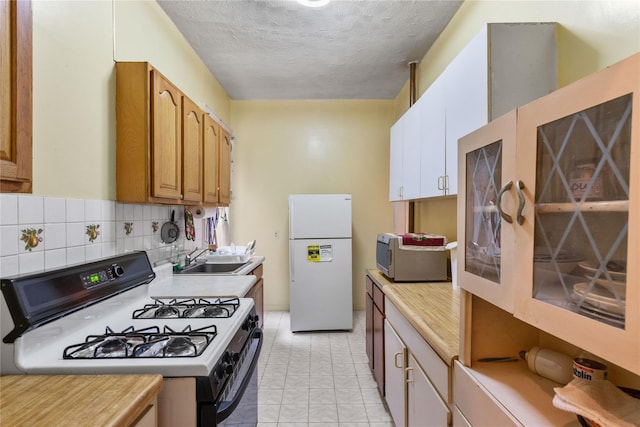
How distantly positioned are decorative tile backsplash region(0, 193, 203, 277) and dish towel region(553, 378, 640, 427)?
1.66 m

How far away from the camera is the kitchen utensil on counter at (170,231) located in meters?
2.41

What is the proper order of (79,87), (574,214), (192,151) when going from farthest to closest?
1. (192,151)
2. (79,87)
3. (574,214)

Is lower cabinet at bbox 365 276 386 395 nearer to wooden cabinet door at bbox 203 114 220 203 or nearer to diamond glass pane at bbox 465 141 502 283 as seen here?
diamond glass pane at bbox 465 141 502 283

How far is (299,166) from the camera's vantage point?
4262 mm

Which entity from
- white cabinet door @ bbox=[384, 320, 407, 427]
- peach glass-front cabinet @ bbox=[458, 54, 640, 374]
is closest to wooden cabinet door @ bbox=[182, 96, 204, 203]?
white cabinet door @ bbox=[384, 320, 407, 427]

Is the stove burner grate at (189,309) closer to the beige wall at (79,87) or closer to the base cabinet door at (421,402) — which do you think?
the beige wall at (79,87)

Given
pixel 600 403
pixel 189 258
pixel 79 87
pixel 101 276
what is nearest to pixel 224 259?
pixel 189 258

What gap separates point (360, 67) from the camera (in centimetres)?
327

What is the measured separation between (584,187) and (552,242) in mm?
138

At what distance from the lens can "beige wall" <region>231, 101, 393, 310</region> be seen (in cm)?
424

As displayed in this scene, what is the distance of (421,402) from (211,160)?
2.24 meters

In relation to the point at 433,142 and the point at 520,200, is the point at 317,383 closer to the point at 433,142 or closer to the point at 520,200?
the point at 433,142

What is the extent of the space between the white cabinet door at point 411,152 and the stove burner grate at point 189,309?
1.48 meters

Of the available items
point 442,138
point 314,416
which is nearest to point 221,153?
point 442,138
